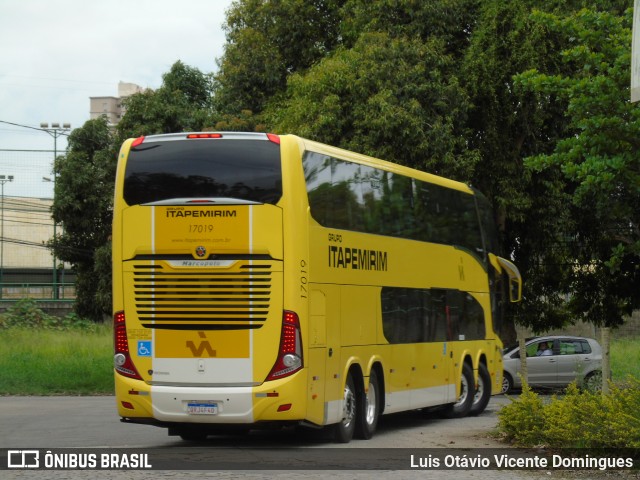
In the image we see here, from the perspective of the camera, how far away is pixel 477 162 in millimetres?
32844

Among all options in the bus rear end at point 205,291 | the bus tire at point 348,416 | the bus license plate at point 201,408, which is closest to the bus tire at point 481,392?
the bus tire at point 348,416

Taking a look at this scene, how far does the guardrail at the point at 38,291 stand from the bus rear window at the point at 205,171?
5176 centimetres

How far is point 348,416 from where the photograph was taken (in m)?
16.1

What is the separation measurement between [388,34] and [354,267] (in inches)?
734

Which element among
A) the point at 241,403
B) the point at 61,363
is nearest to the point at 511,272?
the point at 241,403

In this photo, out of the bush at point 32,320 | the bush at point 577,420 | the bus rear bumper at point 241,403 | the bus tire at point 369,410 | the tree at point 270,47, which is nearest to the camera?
the bush at point 577,420

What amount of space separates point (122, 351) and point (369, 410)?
3.99 m

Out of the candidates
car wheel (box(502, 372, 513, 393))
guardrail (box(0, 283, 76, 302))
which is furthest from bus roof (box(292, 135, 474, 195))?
guardrail (box(0, 283, 76, 302))

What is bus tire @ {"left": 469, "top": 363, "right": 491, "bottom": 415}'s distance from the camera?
2272 centimetres

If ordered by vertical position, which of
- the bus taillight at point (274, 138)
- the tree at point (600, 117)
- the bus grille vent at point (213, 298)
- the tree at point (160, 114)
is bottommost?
the bus grille vent at point (213, 298)

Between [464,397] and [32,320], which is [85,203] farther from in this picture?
[464,397]

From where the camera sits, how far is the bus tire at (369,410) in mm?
16562

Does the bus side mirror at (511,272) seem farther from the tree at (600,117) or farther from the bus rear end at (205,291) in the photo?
the bus rear end at (205,291)

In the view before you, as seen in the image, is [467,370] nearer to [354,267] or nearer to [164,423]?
[354,267]
